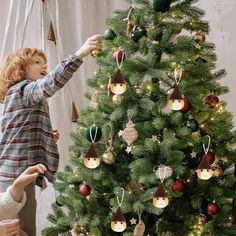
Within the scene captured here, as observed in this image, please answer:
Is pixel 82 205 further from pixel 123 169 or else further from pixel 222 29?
pixel 222 29

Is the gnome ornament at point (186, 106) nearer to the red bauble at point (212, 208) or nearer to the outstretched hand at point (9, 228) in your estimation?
the red bauble at point (212, 208)

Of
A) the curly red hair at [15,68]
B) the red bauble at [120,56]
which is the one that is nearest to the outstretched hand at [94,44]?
the red bauble at [120,56]

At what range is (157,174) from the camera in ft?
4.55

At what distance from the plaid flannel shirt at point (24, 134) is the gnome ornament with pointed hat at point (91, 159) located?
0.57m

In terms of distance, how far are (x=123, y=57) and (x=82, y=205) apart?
0.53 m

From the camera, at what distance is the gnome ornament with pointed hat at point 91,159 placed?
1431 mm

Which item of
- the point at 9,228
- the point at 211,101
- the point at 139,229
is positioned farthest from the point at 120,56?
the point at 9,228

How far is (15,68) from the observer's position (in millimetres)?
2025

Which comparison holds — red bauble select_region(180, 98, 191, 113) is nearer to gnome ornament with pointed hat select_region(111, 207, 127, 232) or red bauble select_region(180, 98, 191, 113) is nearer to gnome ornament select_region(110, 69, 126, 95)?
gnome ornament select_region(110, 69, 126, 95)

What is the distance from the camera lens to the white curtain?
2.32 metres

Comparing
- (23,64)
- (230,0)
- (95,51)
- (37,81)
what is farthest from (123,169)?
(230,0)

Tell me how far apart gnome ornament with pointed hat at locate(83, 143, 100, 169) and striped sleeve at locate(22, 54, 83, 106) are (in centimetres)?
49

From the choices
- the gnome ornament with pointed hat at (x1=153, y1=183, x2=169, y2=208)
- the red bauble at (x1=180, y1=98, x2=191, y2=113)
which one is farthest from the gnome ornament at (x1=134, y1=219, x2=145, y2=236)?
the red bauble at (x1=180, y1=98, x2=191, y2=113)

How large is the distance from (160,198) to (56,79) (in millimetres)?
749
